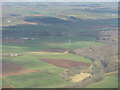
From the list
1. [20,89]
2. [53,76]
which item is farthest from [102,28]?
[20,89]

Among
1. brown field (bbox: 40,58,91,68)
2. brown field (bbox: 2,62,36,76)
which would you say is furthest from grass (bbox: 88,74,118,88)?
brown field (bbox: 2,62,36,76)

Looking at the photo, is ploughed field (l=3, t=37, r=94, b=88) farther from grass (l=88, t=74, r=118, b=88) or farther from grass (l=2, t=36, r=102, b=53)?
grass (l=88, t=74, r=118, b=88)

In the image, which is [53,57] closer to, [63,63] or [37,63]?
[63,63]

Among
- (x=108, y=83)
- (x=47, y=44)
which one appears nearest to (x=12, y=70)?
(x=108, y=83)

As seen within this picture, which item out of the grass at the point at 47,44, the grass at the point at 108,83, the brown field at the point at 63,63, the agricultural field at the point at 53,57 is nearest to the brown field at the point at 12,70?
the agricultural field at the point at 53,57

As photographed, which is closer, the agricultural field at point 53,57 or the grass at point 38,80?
the grass at point 38,80

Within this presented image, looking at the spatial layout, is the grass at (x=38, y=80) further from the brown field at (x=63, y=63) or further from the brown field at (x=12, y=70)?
the brown field at (x=63, y=63)
